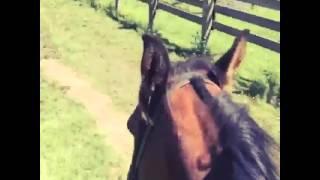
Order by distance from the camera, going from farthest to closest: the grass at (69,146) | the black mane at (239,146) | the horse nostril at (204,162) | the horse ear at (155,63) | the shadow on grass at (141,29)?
1. the grass at (69,146)
2. the shadow on grass at (141,29)
3. the horse ear at (155,63)
4. the horse nostril at (204,162)
5. the black mane at (239,146)

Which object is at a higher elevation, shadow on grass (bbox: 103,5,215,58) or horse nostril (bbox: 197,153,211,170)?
shadow on grass (bbox: 103,5,215,58)

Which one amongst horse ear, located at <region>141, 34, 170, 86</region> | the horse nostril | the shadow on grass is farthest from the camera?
the shadow on grass

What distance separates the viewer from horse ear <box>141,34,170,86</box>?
172cm

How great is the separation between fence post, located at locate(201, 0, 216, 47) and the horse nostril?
635 millimetres

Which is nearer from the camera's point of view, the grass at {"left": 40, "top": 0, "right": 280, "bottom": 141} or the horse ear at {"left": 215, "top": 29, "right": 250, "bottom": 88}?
the horse ear at {"left": 215, "top": 29, "right": 250, "bottom": 88}

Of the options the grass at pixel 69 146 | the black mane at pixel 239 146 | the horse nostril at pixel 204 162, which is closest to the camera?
the black mane at pixel 239 146

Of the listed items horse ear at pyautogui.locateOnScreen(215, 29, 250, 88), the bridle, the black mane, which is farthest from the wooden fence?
the black mane

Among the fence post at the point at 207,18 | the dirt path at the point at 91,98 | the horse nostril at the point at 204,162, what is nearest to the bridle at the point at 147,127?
the horse nostril at the point at 204,162

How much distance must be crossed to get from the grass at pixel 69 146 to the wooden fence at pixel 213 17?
18.9 inches

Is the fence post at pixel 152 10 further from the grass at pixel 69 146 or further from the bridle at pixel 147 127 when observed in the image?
the bridle at pixel 147 127

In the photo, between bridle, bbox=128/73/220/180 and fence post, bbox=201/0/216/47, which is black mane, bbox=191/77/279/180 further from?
fence post, bbox=201/0/216/47

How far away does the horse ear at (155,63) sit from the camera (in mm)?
1723
